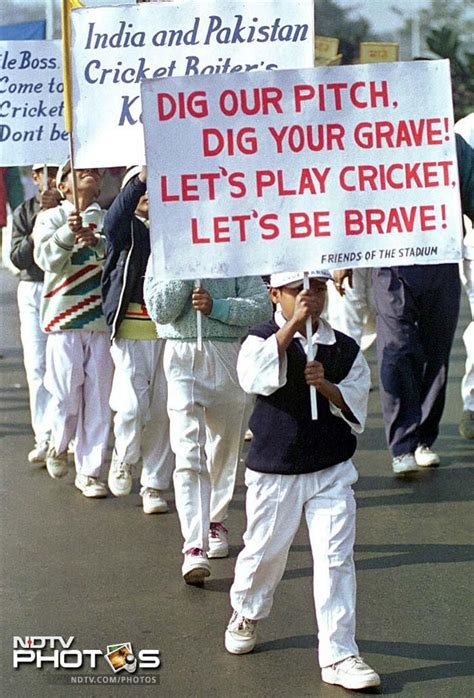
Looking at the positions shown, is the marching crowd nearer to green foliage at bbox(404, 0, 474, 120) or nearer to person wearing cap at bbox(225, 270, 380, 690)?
person wearing cap at bbox(225, 270, 380, 690)

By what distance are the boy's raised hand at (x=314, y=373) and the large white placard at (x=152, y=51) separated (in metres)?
1.74

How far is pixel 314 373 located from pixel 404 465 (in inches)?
135

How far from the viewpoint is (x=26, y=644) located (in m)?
5.52

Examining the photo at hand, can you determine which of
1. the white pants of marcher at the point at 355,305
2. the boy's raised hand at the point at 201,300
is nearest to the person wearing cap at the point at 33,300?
the white pants of marcher at the point at 355,305

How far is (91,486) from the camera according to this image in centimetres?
811

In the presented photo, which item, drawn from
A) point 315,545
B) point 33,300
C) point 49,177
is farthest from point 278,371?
point 33,300

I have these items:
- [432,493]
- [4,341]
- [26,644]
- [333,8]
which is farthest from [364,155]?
[333,8]

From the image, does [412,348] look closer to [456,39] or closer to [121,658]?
[121,658]

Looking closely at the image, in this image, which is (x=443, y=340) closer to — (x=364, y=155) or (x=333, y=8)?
(x=364, y=155)

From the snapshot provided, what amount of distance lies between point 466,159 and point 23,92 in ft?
8.90

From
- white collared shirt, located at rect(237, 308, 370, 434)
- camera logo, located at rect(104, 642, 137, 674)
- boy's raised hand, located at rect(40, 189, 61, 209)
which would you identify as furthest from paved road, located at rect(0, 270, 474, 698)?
boy's raised hand, located at rect(40, 189, 61, 209)

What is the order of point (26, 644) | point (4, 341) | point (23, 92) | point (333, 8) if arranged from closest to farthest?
point (26, 644) < point (23, 92) < point (4, 341) < point (333, 8)

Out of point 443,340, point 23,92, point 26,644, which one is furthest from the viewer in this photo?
point 443,340

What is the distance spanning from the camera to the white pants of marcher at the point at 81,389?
8.24 m
